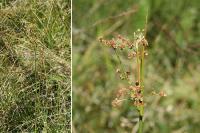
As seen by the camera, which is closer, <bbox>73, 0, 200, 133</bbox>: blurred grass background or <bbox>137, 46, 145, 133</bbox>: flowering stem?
<bbox>137, 46, 145, 133</bbox>: flowering stem

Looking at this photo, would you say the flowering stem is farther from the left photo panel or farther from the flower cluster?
the left photo panel

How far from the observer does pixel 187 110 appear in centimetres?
246

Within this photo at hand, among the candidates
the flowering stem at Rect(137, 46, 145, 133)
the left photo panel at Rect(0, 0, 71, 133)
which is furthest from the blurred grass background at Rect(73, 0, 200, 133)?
the flowering stem at Rect(137, 46, 145, 133)

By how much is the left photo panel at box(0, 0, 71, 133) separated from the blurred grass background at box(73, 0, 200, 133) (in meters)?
0.77

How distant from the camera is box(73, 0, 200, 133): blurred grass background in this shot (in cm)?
234

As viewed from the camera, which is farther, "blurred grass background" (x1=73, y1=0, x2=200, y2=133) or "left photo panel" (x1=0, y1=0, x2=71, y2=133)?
"blurred grass background" (x1=73, y1=0, x2=200, y2=133)

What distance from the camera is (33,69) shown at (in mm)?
1435

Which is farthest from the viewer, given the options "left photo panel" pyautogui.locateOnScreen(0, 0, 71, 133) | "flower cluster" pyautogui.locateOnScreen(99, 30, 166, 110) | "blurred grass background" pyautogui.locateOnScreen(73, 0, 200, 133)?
"blurred grass background" pyautogui.locateOnScreen(73, 0, 200, 133)

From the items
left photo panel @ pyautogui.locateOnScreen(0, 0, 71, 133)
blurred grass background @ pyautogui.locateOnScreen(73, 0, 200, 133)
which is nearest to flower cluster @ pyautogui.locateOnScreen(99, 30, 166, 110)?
left photo panel @ pyautogui.locateOnScreen(0, 0, 71, 133)

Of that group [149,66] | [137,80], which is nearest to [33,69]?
[137,80]

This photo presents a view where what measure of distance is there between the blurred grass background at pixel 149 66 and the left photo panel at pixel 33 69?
773mm

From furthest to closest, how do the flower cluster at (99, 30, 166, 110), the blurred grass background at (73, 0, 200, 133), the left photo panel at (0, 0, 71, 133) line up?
the blurred grass background at (73, 0, 200, 133) < the left photo panel at (0, 0, 71, 133) < the flower cluster at (99, 30, 166, 110)

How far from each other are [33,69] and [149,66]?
1210 millimetres

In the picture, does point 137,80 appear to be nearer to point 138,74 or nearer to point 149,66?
point 138,74
